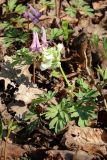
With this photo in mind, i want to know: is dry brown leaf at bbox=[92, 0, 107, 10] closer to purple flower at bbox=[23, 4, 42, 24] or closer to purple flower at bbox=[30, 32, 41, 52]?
purple flower at bbox=[23, 4, 42, 24]

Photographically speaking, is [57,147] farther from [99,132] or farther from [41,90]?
[41,90]

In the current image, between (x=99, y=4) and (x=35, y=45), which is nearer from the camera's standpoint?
(x=35, y=45)

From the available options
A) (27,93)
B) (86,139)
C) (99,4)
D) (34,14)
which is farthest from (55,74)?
(99,4)

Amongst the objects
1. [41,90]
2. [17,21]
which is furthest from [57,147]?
[17,21]

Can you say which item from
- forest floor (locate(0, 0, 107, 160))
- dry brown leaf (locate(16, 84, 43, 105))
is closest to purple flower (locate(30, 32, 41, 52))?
forest floor (locate(0, 0, 107, 160))

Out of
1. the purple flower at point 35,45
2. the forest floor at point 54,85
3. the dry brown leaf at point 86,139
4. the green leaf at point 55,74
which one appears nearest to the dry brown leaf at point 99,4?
the forest floor at point 54,85

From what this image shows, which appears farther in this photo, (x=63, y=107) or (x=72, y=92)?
(x=72, y=92)

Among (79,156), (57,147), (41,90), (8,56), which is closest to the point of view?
(79,156)

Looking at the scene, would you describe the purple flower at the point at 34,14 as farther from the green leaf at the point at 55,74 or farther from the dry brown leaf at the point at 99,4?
the dry brown leaf at the point at 99,4

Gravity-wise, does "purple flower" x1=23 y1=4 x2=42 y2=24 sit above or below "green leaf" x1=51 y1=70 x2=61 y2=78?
above

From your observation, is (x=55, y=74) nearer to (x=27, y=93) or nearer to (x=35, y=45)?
(x=27, y=93)

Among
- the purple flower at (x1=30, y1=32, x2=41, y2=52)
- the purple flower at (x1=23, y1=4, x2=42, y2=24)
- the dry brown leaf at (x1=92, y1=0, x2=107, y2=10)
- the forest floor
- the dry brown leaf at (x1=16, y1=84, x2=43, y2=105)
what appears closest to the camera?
the forest floor
